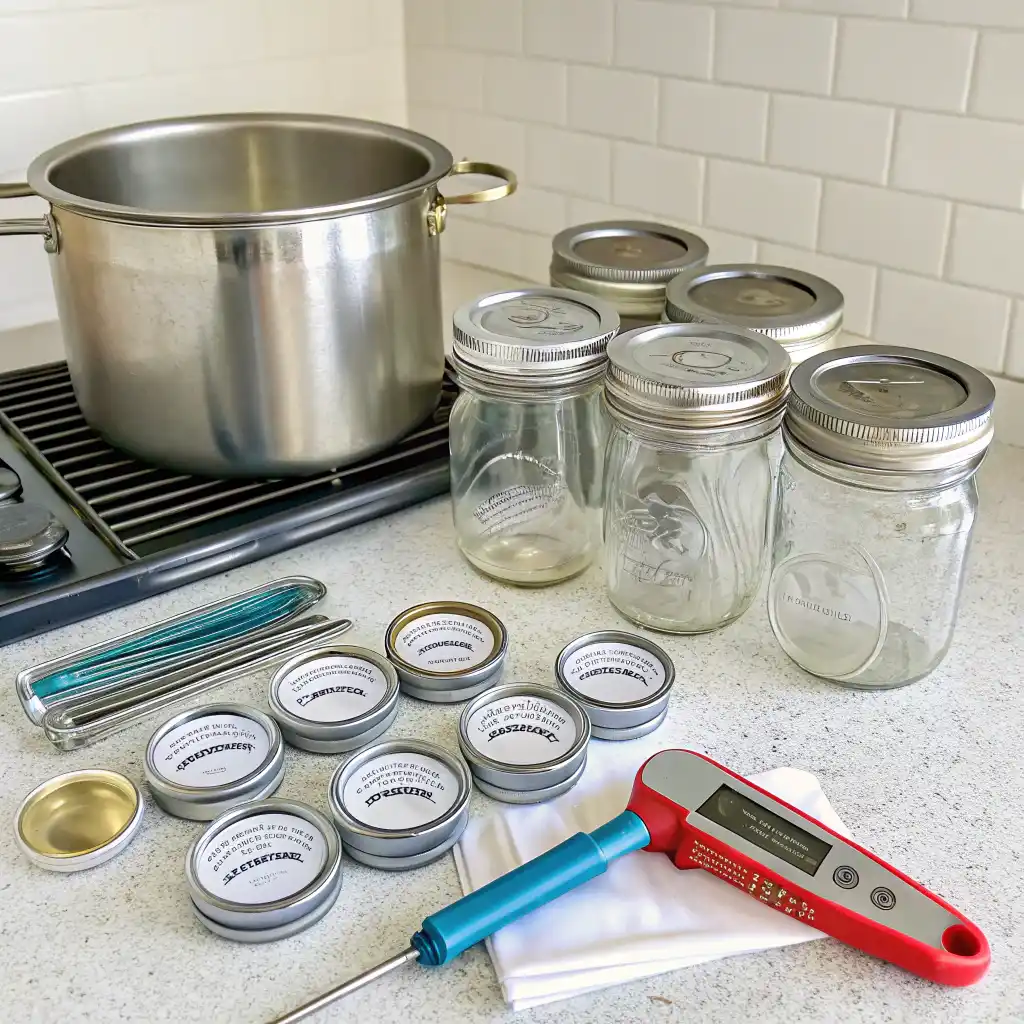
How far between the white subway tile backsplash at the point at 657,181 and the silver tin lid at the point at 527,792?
2.71ft

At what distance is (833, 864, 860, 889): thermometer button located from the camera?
0.60 m

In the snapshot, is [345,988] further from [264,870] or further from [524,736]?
[524,736]

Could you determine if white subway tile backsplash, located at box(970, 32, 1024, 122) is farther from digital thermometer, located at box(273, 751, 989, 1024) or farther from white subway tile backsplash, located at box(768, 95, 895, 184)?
digital thermometer, located at box(273, 751, 989, 1024)

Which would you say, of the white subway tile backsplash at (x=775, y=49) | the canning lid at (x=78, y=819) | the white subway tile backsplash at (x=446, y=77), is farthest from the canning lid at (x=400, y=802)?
the white subway tile backsplash at (x=446, y=77)

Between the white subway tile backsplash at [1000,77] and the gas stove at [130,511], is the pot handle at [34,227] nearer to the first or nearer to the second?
the gas stove at [130,511]

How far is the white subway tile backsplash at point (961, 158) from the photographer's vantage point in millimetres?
1042

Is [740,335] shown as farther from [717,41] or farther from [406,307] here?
[717,41]

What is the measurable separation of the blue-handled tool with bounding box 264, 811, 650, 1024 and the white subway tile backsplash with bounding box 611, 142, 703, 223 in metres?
0.87

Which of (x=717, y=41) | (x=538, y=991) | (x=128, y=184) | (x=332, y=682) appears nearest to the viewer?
(x=538, y=991)

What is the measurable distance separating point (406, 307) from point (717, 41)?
53 cm

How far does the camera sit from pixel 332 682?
771 mm

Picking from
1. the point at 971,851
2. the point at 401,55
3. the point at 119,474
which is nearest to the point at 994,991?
the point at 971,851

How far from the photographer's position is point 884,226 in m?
1.15

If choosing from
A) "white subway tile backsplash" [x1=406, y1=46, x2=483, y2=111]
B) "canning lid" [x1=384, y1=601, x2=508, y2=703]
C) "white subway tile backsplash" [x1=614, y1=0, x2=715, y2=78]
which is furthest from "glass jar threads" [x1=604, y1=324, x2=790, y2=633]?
"white subway tile backsplash" [x1=406, y1=46, x2=483, y2=111]
